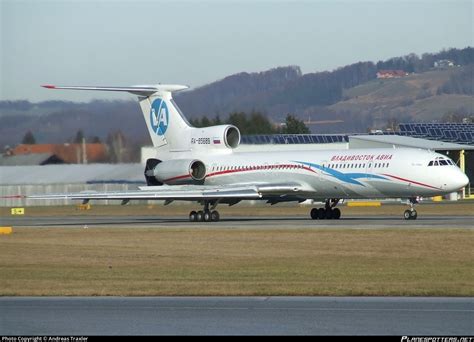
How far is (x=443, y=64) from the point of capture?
137 meters

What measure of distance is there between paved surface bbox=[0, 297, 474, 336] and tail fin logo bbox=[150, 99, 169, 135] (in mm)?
34027

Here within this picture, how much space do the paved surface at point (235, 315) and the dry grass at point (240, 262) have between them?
4.00ft

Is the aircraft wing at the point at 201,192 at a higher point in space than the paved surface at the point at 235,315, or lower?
lower

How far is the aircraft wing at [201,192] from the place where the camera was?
148ft

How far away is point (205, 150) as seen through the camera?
5200 cm

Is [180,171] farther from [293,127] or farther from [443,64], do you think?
[443,64]

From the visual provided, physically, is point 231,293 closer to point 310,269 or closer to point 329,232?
point 310,269

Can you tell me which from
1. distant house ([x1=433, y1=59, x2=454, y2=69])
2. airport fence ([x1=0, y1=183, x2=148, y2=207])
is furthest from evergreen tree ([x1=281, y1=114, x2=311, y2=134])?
distant house ([x1=433, y1=59, x2=454, y2=69])

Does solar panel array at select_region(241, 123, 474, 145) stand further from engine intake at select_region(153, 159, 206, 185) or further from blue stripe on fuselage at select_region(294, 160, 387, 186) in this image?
blue stripe on fuselage at select_region(294, 160, 387, 186)

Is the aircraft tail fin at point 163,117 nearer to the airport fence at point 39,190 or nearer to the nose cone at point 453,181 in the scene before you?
the nose cone at point 453,181

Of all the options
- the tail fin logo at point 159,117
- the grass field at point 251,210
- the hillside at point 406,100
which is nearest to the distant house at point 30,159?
the grass field at point 251,210

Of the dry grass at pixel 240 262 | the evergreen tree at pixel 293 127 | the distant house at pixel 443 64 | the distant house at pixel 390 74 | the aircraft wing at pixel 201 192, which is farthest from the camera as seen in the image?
the distant house at pixel 390 74

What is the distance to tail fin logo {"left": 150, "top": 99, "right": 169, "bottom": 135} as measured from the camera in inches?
2064

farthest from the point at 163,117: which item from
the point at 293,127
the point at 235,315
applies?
the point at 293,127
